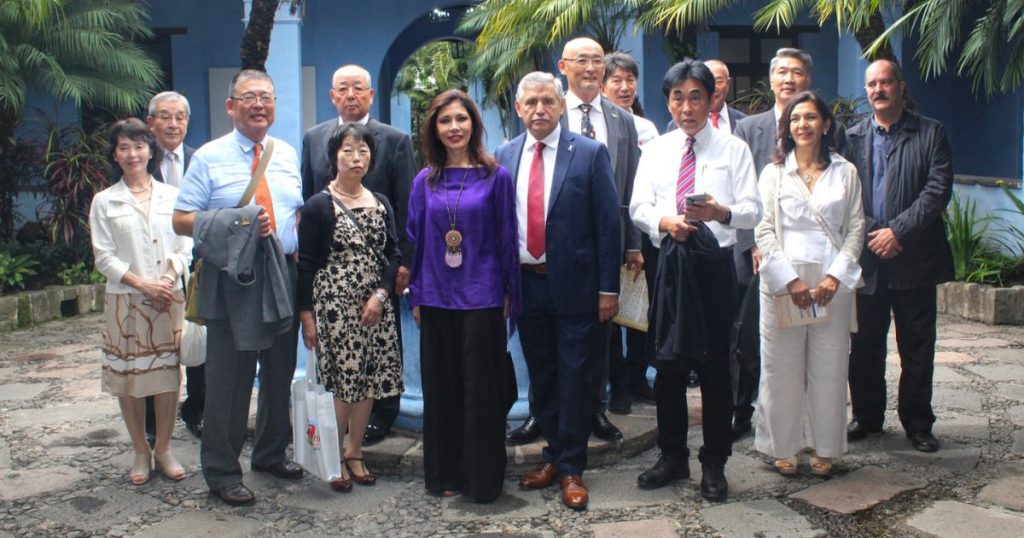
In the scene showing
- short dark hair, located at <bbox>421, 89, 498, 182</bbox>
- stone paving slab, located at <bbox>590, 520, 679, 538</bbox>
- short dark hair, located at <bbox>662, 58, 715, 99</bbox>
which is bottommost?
stone paving slab, located at <bbox>590, 520, 679, 538</bbox>

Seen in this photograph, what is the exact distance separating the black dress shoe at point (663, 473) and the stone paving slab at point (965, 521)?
99cm

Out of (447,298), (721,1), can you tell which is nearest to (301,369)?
(447,298)

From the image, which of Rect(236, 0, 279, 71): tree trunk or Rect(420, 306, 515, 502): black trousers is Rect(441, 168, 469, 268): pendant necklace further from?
Rect(236, 0, 279, 71): tree trunk

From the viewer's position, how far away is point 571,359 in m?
4.67

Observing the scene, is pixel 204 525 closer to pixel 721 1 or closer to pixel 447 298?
pixel 447 298

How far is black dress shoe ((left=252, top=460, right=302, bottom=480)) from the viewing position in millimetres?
5074

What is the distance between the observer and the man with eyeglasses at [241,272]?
467 centimetres

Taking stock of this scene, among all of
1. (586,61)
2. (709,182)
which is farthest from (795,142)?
(586,61)

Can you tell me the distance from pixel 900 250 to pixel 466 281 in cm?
217

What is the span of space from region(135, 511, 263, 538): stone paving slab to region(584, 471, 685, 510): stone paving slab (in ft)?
4.73

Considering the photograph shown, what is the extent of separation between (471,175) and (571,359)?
898 millimetres

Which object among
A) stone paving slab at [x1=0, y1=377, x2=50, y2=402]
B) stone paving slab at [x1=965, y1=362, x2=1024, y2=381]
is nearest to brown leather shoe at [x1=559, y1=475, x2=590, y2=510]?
stone paving slab at [x1=965, y1=362, x2=1024, y2=381]

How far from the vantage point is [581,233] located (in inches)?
185

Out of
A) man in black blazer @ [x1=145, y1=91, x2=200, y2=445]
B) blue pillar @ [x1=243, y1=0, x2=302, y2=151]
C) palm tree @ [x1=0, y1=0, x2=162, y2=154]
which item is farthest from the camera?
blue pillar @ [x1=243, y1=0, x2=302, y2=151]
